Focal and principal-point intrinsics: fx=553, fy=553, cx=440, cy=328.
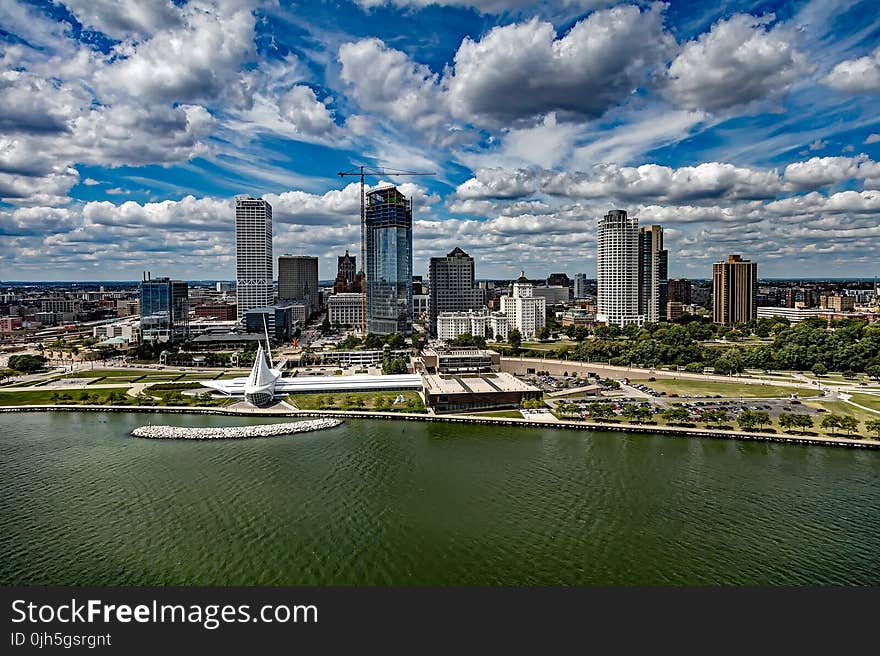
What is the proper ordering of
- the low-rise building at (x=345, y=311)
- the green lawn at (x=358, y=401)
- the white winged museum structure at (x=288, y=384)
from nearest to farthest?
the green lawn at (x=358, y=401), the white winged museum structure at (x=288, y=384), the low-rise building at (x=345, y=311)

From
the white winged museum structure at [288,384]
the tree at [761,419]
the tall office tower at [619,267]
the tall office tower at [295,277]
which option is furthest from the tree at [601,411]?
the tall office tower at [295,277]

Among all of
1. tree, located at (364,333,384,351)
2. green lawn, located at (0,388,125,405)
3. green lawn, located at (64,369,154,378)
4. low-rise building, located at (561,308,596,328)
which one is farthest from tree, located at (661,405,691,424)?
low-rise building, located at (561,308,596,328)

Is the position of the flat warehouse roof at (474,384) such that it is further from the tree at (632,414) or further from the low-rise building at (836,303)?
the low-rise building at (836,303)

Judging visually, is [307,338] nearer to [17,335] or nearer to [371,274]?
[371,274]

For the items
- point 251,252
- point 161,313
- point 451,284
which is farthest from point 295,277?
point 161,313

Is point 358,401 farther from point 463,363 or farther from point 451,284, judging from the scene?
point 451,284

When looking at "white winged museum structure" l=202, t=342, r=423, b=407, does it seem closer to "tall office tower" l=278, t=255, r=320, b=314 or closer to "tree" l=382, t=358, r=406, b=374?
"tree" l=382, t=358, r=406, b=374

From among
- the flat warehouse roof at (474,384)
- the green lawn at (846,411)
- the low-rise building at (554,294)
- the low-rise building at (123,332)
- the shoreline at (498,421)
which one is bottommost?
the shoreline at (498,421)

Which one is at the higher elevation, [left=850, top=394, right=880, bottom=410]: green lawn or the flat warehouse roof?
the flat warehouse roof
